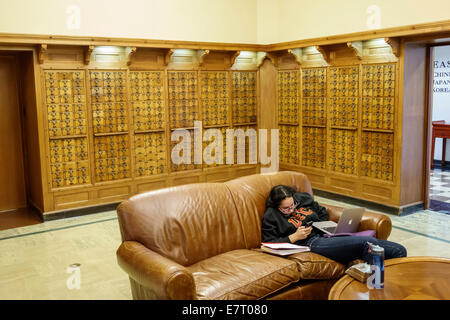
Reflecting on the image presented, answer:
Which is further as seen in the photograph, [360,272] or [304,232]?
[304,232]

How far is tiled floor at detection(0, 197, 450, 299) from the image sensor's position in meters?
3.84

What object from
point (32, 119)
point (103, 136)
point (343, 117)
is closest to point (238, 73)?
point (343, 117)

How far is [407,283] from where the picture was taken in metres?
2.73

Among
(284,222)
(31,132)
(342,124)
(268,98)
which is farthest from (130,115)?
(284,222)

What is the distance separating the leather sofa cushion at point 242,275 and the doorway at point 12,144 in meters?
3.80

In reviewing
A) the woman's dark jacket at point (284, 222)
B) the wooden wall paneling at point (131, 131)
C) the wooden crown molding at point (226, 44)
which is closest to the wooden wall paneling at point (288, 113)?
the wooden crown molding at point (226, 44)

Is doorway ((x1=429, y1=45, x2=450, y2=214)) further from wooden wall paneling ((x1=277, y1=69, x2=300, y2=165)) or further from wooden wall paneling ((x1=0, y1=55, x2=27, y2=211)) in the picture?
wooden wall paneling ((x1=0, y1=55, x2=27, y2=211))

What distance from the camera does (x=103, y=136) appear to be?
6238 millimetres

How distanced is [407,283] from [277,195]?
46.0 inches

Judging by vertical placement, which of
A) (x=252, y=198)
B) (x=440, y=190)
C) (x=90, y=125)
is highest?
(x=90, y=125)

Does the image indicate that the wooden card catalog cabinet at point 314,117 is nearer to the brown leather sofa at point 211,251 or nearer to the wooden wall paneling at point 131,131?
the wooden wall paneling at point 131,131

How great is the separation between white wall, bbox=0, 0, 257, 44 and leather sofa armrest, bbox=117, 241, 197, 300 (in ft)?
12.9

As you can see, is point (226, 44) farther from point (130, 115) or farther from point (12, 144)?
point (12, 144)

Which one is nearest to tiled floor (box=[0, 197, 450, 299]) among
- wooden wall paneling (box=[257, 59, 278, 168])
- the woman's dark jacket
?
the woman's dark jacket
